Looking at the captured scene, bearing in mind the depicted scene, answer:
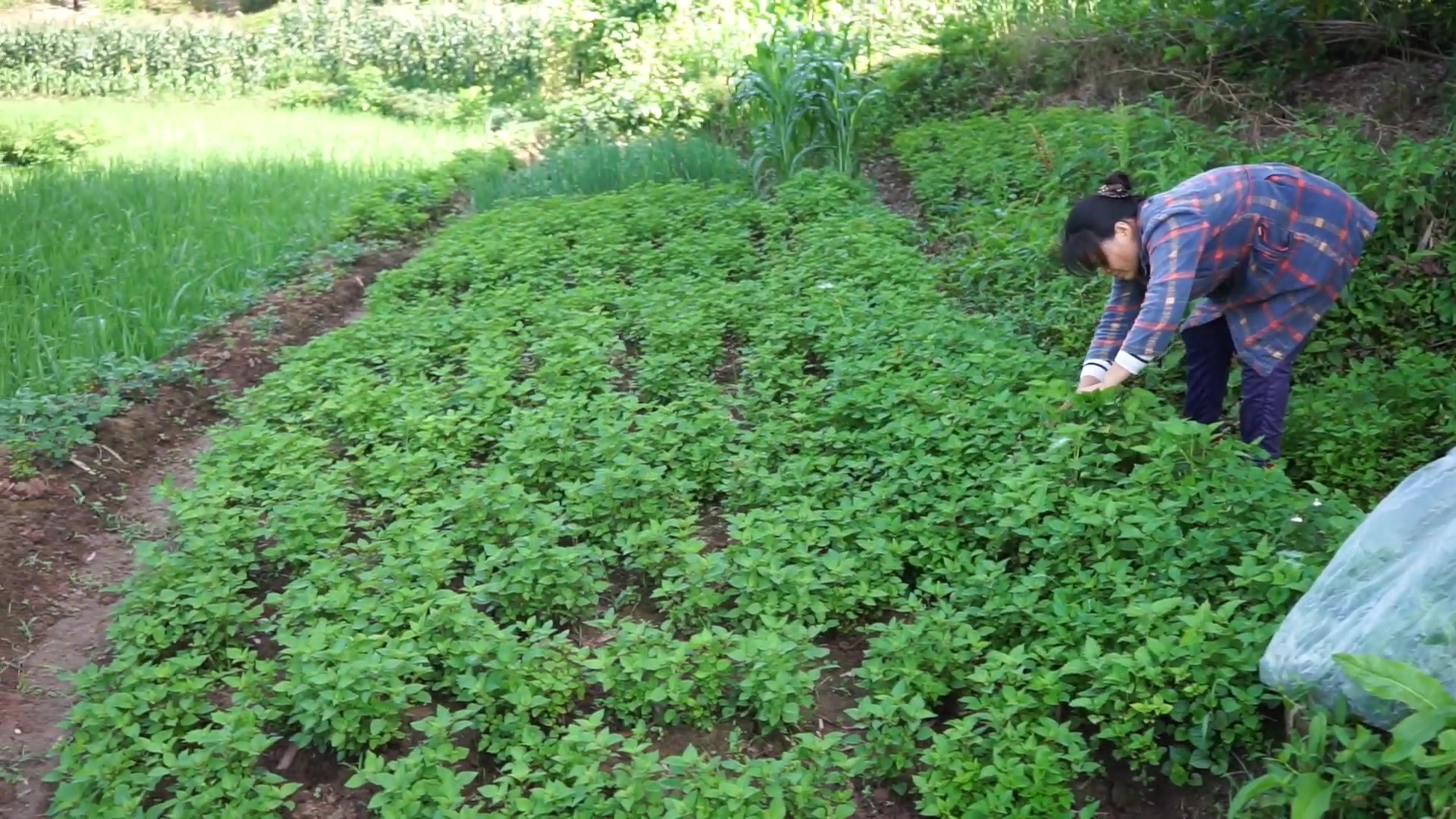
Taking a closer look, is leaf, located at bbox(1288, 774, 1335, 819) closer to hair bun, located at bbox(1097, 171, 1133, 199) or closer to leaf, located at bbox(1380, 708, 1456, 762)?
leaf, located at bbox(1380, 708, 1456, 762)

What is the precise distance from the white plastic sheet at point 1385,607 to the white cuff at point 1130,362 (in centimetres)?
106

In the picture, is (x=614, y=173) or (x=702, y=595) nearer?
(x=702, y=595)

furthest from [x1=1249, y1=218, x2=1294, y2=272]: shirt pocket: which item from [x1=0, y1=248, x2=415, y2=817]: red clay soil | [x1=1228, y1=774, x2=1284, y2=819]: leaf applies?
[x1=0, y1=248, x2=415, y2=817]: red clay soil

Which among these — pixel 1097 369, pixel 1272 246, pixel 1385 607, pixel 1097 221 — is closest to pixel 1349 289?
pixel 1272 246

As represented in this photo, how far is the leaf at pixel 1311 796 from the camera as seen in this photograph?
2289 millimetres

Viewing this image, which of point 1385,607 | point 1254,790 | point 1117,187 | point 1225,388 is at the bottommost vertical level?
point 1254,790

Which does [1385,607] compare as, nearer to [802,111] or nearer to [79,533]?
[79,533]

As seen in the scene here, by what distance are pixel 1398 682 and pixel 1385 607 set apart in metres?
0.23

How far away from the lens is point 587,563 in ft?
12.7

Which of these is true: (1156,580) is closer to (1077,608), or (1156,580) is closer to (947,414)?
(1077,608)

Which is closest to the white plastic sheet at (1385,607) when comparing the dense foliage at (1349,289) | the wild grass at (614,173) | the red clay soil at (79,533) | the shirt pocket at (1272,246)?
the shirt pocket at (1272,246)

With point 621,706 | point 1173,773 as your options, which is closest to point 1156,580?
point 1173,773

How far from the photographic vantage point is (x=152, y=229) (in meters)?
8.05

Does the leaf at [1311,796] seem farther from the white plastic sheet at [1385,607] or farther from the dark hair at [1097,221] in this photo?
the dark hair at [1097,221]
